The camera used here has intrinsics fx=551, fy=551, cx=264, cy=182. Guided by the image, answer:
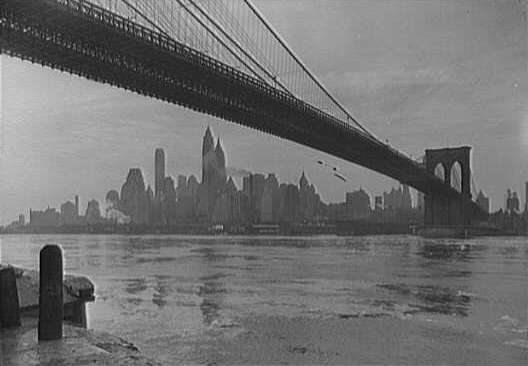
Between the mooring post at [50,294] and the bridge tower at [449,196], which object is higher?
the bridge tower at [449,196]

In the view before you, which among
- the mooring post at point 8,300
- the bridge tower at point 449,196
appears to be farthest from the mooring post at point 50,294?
the bridge tower at point 449,196

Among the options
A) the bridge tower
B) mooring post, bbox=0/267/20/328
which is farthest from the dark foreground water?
the bridge tower

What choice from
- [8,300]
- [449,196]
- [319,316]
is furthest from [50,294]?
[449,196]

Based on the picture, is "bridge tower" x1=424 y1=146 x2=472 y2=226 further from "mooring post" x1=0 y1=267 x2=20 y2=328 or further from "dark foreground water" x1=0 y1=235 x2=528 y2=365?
"mooring post" x1=0 y1=267 x2=20 y2=328

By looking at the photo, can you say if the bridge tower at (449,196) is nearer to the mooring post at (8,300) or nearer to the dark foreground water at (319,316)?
the dark foreground water at (319,316)

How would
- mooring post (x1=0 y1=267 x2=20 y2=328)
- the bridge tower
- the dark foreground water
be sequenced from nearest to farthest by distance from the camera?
mooring post (x1=0 y1=267 x2=20 y2=328)
the dark foreground water
the bridge tower

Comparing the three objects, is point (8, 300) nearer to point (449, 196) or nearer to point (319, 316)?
point (319, 316)
